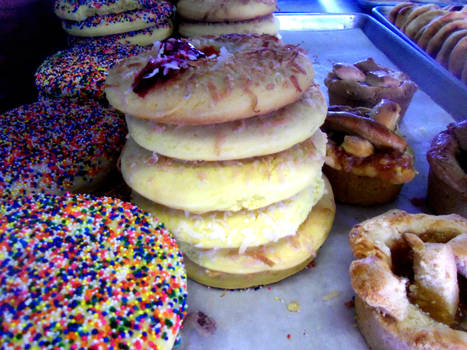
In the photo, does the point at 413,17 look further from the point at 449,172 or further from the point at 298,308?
the point at 298,308

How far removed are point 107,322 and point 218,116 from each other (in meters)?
0.90

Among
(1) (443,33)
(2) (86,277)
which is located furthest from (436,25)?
(2) (86,277)

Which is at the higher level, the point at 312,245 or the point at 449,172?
the point at 449,172

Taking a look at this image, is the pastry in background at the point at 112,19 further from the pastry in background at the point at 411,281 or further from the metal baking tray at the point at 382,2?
the metal baking tray at the point at 382,2

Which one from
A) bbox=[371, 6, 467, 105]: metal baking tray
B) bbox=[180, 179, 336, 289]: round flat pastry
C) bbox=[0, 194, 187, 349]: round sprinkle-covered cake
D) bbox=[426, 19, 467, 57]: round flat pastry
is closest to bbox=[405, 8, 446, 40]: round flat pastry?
bbox=[371, 6, 467, 105]: metal baking tray

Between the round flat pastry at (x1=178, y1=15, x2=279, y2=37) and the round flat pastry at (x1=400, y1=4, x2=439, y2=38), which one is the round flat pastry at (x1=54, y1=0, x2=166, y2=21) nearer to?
the round flat pastry at (x1=178, y1=15, x2=279, y2=37)

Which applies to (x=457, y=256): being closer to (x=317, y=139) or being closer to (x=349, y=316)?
(x=349, y=316)

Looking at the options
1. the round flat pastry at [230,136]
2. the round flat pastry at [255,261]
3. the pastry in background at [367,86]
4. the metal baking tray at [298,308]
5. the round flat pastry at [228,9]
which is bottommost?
→ the metal baking tray at [298,308]

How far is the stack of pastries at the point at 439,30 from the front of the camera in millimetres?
3895

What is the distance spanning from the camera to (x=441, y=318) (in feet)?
5.41

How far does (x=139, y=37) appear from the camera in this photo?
12.0ft

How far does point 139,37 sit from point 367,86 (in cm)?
222

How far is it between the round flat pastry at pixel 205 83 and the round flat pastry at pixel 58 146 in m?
0.72

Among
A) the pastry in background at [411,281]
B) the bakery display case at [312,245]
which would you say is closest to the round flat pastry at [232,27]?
the bakery display case at [312,245]
